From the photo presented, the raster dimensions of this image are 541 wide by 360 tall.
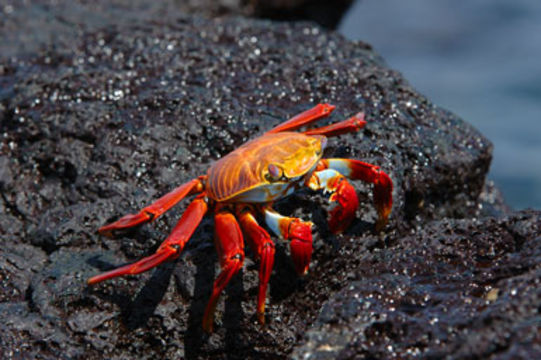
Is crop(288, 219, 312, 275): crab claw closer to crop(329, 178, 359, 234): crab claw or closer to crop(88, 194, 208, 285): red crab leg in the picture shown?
crop(329, 178, 359, 234): crab claw

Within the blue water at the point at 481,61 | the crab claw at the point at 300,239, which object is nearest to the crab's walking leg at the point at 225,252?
the crab claw at the point at 300,239

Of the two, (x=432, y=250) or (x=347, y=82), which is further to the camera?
(x=347, y=82)

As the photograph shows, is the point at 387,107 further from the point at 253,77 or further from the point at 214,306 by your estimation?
the point at 214,306

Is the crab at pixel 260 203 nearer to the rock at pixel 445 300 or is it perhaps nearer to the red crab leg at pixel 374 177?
the red crab leg at pixel 374 177

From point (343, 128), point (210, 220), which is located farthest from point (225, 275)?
point (343, 128)

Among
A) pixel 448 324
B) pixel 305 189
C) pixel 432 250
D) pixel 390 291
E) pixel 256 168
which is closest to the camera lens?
pixel 448 324

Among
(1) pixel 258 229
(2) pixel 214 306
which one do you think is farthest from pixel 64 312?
(1) pixel 258 229
